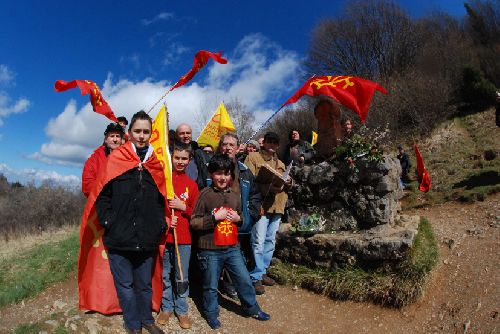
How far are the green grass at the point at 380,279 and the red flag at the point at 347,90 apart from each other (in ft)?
6.98

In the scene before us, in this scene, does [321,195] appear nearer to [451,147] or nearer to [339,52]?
[451,147]

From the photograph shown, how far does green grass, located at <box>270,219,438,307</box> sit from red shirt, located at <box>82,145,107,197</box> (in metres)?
3.21

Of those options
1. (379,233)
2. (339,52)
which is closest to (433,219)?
(379,233)

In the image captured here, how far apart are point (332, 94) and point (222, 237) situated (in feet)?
10.2

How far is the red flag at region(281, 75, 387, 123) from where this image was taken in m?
5.81

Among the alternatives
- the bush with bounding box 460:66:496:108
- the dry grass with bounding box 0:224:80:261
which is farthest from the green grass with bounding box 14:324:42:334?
the bush with bounding box 460:66:496:108

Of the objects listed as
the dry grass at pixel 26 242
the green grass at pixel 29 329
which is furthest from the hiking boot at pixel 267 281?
the dry grass at pixel 26 242

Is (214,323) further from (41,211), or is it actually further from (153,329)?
(41,211)

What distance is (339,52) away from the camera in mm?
26062

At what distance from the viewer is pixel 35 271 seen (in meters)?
7.57

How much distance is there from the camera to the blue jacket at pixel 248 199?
4723mm

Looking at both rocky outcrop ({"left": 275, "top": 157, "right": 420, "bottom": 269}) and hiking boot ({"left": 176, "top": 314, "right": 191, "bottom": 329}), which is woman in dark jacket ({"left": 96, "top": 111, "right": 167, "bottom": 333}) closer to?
hiking boot ({"left": 176, "top": 314, "right": 191, "bottom": 329})

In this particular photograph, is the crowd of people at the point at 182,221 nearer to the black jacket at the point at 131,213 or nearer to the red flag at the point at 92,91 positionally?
the black jacket at the point at 131,213

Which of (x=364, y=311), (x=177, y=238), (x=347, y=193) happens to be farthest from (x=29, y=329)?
(x=347, y=193)
